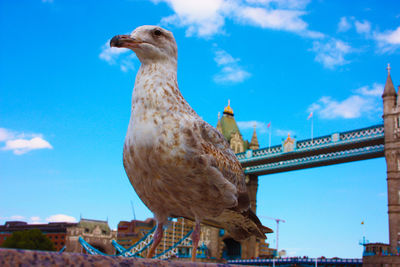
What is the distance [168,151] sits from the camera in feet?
9.65

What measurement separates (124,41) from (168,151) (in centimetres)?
83

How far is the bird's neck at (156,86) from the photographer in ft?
10.2

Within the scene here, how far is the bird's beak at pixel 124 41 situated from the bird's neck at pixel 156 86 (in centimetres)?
19

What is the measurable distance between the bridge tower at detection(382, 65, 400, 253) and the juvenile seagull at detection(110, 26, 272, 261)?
26.9 meters

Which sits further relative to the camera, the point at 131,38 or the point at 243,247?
the point at 243,247

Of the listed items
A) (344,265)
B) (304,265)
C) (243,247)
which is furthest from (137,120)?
(243,247)

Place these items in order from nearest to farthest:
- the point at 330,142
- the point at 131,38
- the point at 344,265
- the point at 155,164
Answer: the point at 155,164
the point at 131,38
the point at 330,142
the point at 344,265

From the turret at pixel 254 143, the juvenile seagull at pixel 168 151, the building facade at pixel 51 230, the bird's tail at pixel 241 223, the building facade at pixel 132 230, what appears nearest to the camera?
the juvenile seagull at pixel 168 151

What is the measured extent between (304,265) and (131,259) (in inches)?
1443

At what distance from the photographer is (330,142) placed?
31078 millimetres

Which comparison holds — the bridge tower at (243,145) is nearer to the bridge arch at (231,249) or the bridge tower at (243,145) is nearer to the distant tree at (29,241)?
the bridge arch at (231,249)

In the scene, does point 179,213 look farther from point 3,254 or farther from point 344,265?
point 344,265

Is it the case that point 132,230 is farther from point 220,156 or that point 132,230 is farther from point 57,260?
point 57,260

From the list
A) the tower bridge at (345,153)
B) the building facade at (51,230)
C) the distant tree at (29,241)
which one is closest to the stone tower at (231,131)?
the tower bridge at (345,153)
